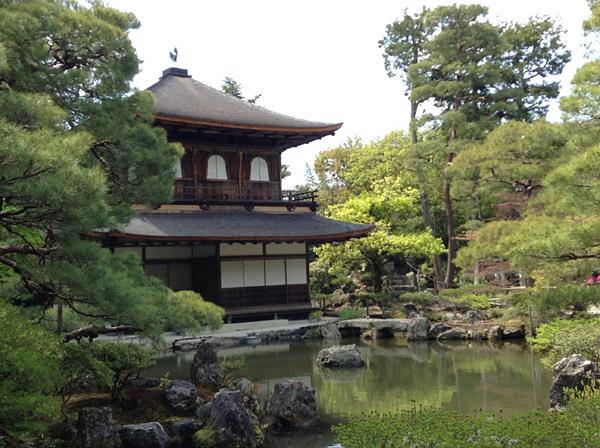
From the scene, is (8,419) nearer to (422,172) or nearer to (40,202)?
(40,202)

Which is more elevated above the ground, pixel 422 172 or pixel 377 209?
pixel 422 172

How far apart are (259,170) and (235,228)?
3.74 metres

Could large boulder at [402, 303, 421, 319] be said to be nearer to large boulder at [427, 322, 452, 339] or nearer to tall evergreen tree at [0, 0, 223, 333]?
large boulder at [427, 322, 452, 339]

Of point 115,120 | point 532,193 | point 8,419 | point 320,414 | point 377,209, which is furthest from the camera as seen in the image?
point 377,209

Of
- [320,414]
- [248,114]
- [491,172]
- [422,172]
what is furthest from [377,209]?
[320,414]

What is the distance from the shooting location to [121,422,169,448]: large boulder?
7656 mm

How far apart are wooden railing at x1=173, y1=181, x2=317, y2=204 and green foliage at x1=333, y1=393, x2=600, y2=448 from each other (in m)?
15.5

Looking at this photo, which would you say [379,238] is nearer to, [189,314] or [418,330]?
[418,330]

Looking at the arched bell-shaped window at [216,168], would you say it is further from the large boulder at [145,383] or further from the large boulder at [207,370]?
the large boulder at [145,383]

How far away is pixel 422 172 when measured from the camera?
28344 mm

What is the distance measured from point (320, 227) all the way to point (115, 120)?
1291 centimetres

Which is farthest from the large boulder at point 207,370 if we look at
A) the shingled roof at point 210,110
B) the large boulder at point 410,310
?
the large boulder at point 410,310

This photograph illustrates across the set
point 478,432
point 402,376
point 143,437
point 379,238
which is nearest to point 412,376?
point 402,376

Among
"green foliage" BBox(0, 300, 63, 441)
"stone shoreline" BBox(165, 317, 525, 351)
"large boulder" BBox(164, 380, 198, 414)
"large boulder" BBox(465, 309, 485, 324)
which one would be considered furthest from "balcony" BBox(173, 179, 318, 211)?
"green foliage" BBox(0, 300, 63, 441)
